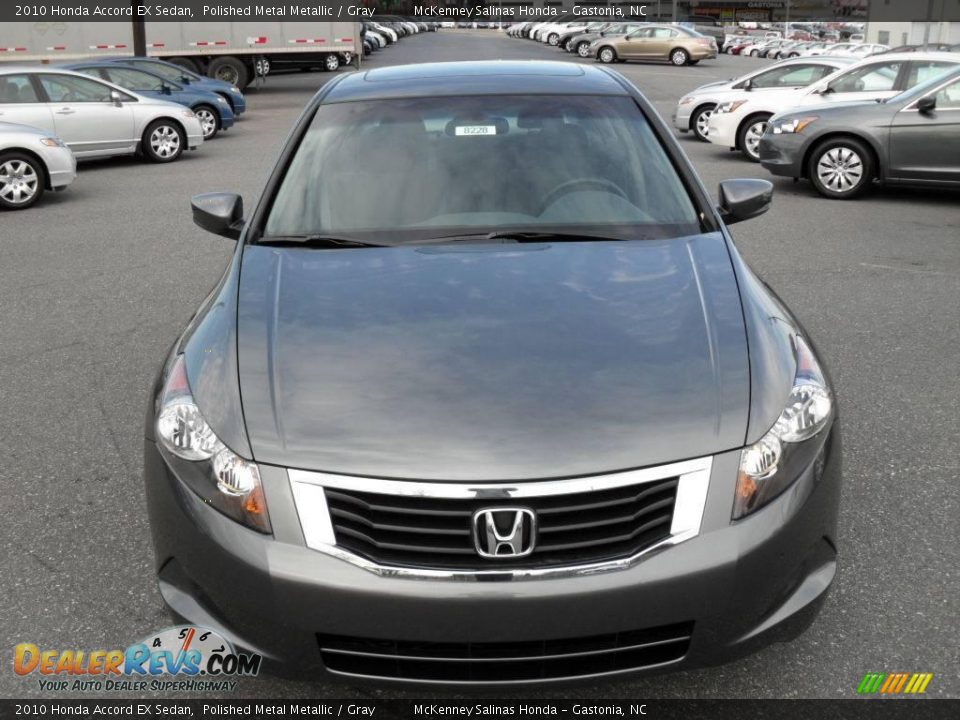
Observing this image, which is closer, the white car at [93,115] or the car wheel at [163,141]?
the white car at [93,115]

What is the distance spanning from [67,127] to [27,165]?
312 centimetres

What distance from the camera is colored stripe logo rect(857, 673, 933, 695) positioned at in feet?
9.53

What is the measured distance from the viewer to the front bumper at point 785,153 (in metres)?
12.2

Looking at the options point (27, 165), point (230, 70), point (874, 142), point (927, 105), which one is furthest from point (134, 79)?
point (927, 105)

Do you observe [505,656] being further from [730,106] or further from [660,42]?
[660,42]

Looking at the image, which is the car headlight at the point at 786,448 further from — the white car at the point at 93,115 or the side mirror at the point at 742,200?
the white car at the point at 93,115

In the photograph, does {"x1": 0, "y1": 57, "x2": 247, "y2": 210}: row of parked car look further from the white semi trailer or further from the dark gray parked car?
the white semi trailer

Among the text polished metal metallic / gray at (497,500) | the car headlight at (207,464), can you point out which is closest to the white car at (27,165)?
the car headlight at (207,464)

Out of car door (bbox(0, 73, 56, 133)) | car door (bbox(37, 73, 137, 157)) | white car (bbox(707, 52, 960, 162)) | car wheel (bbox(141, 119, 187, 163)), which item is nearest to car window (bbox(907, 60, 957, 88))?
white car (bbox(707, 52, 960, 162))

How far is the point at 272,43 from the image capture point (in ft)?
97.1

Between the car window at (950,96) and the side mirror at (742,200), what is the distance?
8380mm

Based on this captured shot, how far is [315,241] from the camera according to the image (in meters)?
3.72

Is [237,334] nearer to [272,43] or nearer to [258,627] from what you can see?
[258,627]

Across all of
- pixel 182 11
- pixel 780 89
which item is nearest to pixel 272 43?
pixel 182 11
